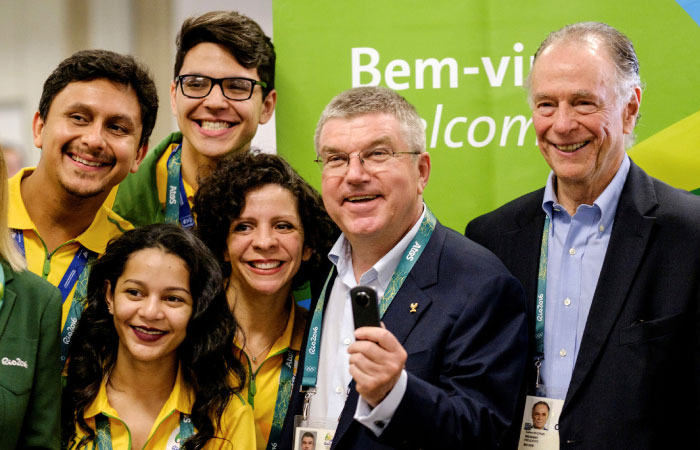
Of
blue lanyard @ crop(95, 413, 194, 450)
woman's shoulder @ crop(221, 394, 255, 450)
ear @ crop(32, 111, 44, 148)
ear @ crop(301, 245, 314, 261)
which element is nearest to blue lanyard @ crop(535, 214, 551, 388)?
ear @ crop(301, 245, 314, 261)

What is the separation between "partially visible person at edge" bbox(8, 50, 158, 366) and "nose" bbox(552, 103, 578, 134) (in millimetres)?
1713

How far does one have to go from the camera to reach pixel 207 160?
3.83m

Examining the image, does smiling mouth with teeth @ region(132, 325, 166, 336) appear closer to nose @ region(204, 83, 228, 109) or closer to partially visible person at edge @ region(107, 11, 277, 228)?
partially visible person at edge @ region(107, 11, 277, 228)

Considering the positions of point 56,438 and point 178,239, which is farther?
point 178,239

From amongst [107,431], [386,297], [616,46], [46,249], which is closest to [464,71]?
[616,46]

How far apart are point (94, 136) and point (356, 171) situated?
3.82 feet

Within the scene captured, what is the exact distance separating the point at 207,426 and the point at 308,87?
1.79 meters

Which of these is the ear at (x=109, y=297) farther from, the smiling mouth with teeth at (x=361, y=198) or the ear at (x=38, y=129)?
the smiling mouth with teeth at (x=361, y=198)

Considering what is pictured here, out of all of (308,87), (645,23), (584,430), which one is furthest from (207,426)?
(645,23)

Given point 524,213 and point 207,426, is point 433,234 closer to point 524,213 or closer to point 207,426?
point 524,213

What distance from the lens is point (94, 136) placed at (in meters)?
3.30

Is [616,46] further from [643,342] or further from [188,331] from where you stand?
[188,331]

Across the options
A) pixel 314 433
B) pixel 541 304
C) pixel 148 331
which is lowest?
pixel 314 433

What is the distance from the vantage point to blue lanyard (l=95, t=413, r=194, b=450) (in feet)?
9.23
